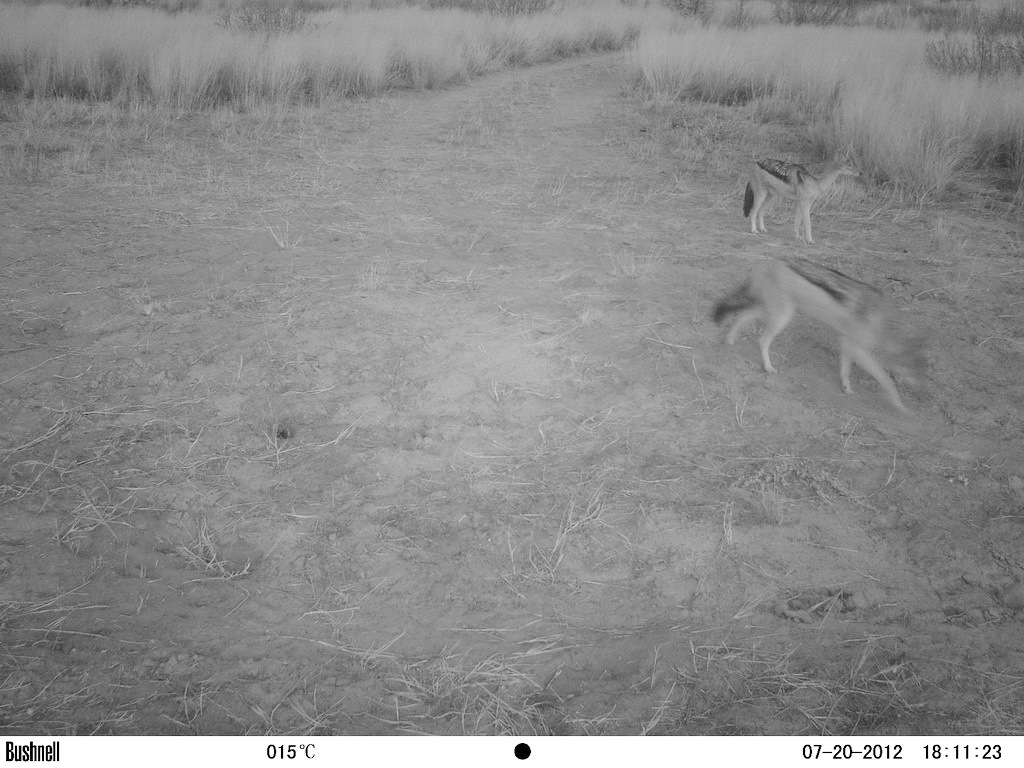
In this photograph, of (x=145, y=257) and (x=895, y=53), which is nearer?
(x=145, y=257)

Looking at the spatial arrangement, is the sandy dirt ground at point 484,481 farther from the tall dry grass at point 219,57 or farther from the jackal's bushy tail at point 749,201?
the tall dry grass at point 219,57

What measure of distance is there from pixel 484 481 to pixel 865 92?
7728mm

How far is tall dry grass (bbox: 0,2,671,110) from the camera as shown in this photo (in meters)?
9.13

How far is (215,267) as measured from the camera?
16.1 ft

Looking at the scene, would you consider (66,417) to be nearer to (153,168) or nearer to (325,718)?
(325,718)

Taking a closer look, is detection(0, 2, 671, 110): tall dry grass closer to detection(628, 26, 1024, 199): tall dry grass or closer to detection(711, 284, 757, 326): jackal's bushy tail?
detection(628, 26, 1024, 199): tall dry grass

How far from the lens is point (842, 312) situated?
366 cm

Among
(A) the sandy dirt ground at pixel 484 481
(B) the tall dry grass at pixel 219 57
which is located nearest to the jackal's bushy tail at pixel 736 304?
(A) the sandy dirt ground at pixel 484 481

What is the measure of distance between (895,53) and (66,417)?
1294cm

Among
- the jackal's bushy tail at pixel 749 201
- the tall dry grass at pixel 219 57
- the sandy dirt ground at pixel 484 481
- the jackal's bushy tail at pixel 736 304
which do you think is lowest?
the sandy dirt ground at pixel 484 481

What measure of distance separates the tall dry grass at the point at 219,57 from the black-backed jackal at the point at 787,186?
599 centimetres

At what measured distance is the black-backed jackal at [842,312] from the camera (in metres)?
3.64

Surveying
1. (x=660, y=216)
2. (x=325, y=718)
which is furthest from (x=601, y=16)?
(x=325, y=718)

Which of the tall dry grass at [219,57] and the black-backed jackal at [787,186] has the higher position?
the tall dry grass at [219,57]
